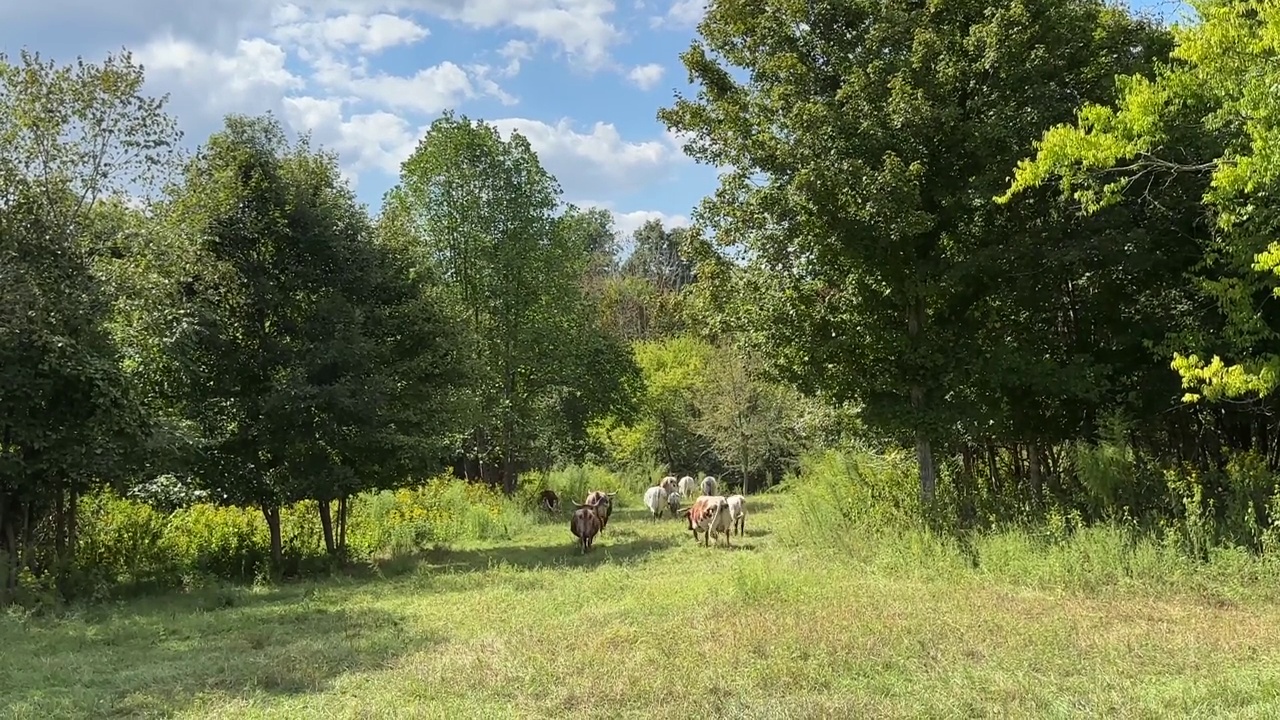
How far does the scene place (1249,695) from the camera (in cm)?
556

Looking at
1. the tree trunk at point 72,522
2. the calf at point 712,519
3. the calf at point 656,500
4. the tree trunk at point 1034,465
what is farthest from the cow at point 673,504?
the tree trunk at point 72,522

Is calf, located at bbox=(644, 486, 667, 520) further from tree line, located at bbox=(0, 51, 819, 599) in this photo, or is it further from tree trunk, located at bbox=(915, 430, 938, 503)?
tree trunk, located at bbox=(915, 430, 938, 503)

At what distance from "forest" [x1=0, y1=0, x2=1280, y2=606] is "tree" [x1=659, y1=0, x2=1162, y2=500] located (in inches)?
2.0

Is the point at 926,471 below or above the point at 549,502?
above

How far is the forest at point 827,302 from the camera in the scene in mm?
10625

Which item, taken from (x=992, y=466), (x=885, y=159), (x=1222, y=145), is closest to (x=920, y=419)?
(x=992, y=466)

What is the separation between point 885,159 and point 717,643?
22.5ft

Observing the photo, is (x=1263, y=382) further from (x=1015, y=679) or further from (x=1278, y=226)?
(x=1015, y=679)

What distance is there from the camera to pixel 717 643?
7.42 metres

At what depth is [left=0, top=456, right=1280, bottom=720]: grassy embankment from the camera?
5.94 m

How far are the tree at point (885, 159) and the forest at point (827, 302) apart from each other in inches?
2.0

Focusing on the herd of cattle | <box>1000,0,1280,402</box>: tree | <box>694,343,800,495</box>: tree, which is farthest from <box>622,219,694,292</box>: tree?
<box>1000,0,1280,402</box>: tree

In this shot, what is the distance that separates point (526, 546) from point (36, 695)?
11265 mm

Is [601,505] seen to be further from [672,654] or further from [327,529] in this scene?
[672,654]
